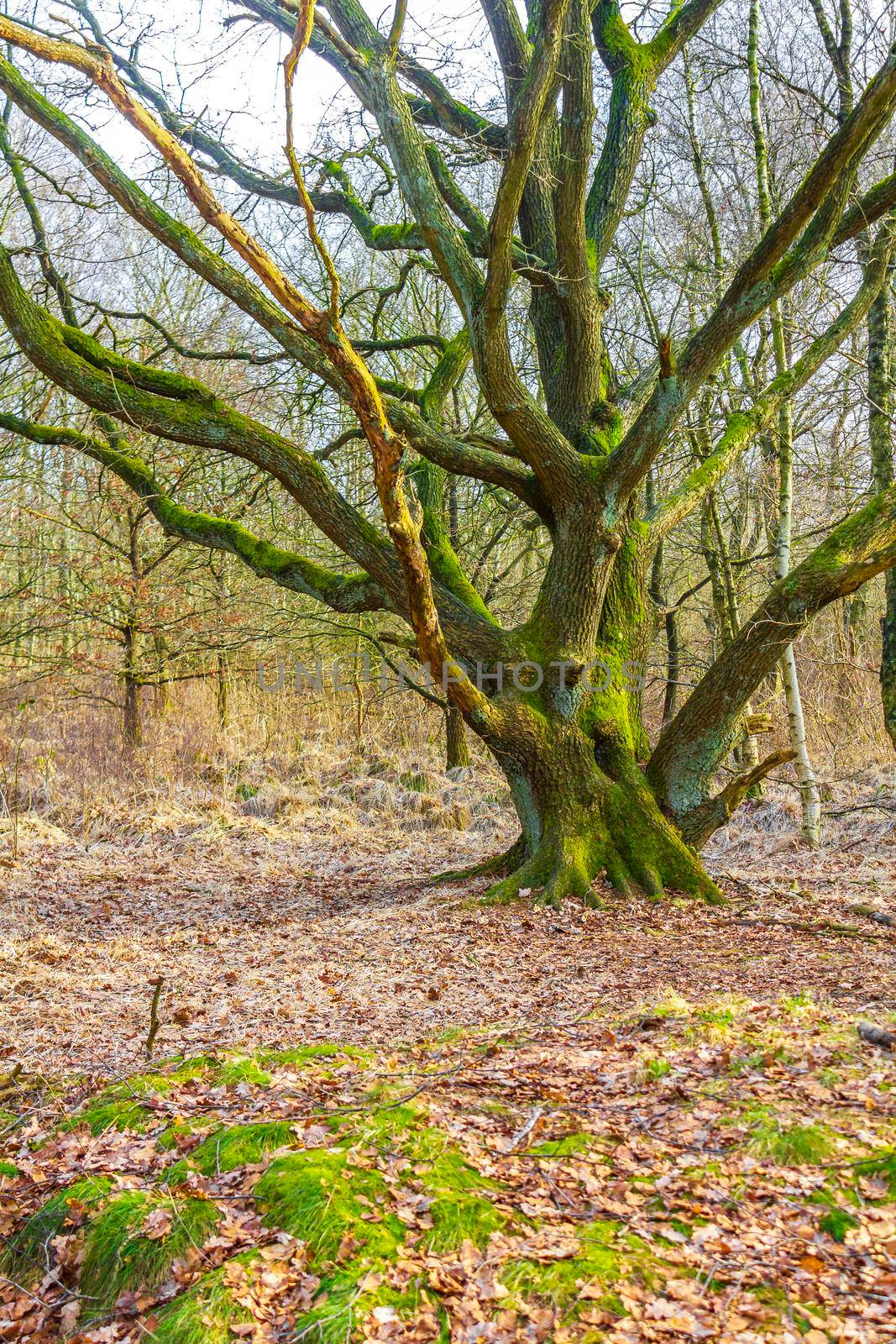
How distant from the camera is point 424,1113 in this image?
3225 millimetres

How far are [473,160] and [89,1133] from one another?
716 centimetres

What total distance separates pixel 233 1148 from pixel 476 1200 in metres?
0.89

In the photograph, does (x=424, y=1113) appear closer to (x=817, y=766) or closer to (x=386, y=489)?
(x=386, y=489)

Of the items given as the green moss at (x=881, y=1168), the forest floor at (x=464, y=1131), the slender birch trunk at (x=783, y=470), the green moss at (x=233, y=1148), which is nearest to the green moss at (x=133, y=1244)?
the forest floor at (x=464, y=1131)

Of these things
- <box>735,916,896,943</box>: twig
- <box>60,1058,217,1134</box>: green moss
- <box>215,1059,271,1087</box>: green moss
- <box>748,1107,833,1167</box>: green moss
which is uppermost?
<box>748,1107,833,1167</box>: green moss

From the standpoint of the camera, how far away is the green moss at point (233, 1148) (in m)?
3.06

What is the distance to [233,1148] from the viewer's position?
10.3 ft

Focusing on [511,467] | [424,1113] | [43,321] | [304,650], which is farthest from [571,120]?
[304,650]

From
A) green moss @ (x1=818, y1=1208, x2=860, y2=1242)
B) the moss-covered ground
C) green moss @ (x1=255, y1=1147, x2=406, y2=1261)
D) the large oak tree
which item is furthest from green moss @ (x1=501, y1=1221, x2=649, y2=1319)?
the large oak tree

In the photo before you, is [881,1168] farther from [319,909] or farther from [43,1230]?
[319,909]

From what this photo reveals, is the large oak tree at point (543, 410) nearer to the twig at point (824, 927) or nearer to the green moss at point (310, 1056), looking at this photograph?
the twig at point (824, 927)

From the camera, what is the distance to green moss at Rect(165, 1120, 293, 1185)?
120 inches

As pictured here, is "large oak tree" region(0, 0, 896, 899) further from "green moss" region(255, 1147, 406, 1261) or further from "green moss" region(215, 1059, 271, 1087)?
"green moss" region(255, 1147, 406, 1261)

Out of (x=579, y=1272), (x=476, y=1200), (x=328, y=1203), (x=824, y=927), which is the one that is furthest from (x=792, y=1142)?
(x=824, y=927)
